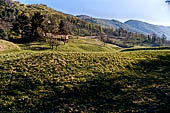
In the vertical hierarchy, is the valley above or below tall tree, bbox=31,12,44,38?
below

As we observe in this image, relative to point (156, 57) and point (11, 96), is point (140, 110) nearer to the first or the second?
point (11, 96)

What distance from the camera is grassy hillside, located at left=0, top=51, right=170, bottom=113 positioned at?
50.2 ft

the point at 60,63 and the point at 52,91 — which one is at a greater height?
the point at 60,63

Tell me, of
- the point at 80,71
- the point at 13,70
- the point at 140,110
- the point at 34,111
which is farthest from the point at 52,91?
the point at 140,110

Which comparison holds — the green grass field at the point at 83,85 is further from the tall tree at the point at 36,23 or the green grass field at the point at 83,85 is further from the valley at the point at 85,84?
the tall tree at the point at 36,23

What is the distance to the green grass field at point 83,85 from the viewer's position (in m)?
15.2

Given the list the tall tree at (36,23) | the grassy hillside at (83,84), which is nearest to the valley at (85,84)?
the grassy hillside at (83,84)

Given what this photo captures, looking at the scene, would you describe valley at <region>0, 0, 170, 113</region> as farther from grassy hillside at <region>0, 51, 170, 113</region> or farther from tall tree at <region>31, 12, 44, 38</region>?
tall tree at <region>31, 12, 44, 38</region>

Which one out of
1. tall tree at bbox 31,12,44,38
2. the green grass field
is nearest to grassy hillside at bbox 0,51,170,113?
the green grass field

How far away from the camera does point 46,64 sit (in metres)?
23.8

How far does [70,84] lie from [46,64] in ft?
22.2

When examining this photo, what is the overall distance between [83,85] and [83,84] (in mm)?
222

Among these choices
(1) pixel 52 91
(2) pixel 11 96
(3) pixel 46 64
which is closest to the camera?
(2) pixel 11 96

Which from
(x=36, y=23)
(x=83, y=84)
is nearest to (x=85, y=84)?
(x=83, y=84)
